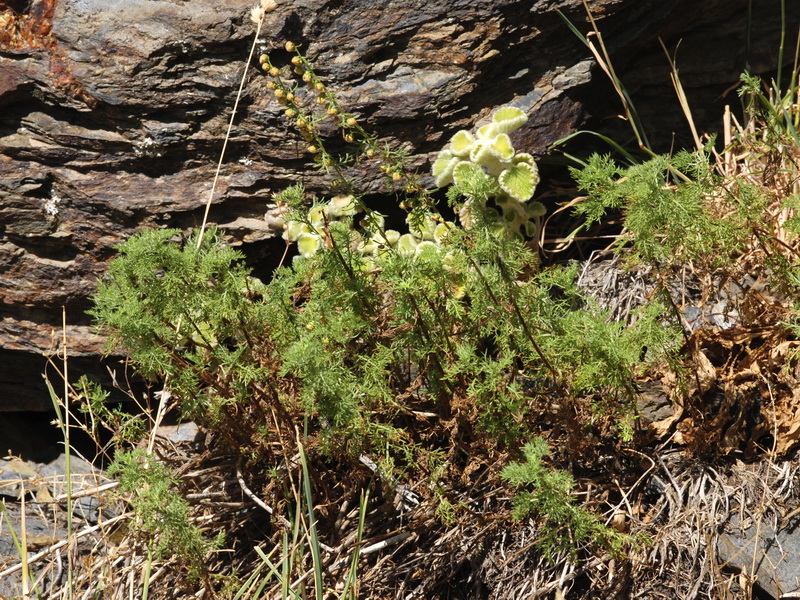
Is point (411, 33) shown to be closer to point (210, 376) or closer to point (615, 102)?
point (615, 102)

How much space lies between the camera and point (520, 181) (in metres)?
2.83

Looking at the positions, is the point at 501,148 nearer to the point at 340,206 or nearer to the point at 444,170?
the point at 444,170

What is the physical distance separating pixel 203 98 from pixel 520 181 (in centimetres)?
122

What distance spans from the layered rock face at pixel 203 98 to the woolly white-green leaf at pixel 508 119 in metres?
0.27

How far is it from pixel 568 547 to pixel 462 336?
2.27ft

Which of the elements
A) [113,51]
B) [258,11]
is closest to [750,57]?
[258,11]

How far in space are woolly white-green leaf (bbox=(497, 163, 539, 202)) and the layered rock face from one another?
0.35m

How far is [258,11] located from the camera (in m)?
2.64

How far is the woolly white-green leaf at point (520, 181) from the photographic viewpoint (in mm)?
2826

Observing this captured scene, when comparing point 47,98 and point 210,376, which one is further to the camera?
point 47,98

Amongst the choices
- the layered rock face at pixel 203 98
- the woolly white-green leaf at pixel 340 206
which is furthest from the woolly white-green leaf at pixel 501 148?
the woolly white-green leaf at pixel 340 206

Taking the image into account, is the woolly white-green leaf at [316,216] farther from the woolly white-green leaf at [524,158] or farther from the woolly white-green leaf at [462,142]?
the woolly white-green leaf at [524,158]

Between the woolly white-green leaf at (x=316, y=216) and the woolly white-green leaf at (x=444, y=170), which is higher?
the woolly white-green leaf at (x=316, y=216)

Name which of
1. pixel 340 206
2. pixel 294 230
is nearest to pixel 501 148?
pixel 340 206
